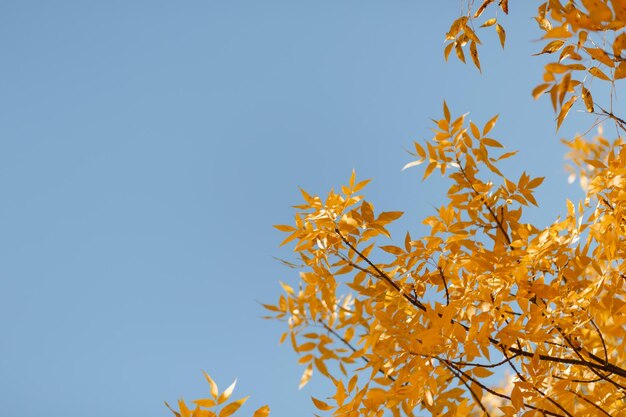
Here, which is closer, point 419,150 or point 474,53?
point 474,53

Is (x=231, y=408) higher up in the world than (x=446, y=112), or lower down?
lower down

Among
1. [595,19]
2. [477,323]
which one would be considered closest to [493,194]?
[477,323]

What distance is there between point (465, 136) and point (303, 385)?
1.18 meters

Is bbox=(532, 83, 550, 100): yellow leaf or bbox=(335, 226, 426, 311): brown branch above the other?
bbox=(335, 226, 426, 311): brown branch

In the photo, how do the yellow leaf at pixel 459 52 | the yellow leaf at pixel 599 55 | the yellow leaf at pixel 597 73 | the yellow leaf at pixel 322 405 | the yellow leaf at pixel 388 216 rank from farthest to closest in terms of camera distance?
the yellow leaf at pixel 459 52 → the yellow leaf at pixel 388 216 → the yellow leaf at pixel 322 405 → the yellow leaf at pixel 597 73 → the yellow leaf at pixel 599 55

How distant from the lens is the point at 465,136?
6.80 feet

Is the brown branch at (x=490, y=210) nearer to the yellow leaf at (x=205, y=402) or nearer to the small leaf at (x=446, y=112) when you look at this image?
the small leaf at (x=446, y=112)

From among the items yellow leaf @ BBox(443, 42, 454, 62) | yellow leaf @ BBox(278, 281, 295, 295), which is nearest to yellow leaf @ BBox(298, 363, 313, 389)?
yellow leaf @ BBox(278, 281, 295, 295)

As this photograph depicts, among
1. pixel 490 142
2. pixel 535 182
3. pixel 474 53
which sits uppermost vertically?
pixel 474 53

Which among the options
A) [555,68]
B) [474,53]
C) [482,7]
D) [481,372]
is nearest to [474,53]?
[474,53]

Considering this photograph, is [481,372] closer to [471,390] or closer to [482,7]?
[471,390]

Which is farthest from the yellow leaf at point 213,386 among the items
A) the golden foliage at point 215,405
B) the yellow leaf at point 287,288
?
the yellow leaf at point 287,288

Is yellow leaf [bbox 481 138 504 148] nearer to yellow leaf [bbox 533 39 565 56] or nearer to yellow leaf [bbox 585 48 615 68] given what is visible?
yellow leaf [bbox 533 39 565 56]

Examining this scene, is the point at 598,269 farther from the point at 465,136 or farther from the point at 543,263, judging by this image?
the point at 465,136
